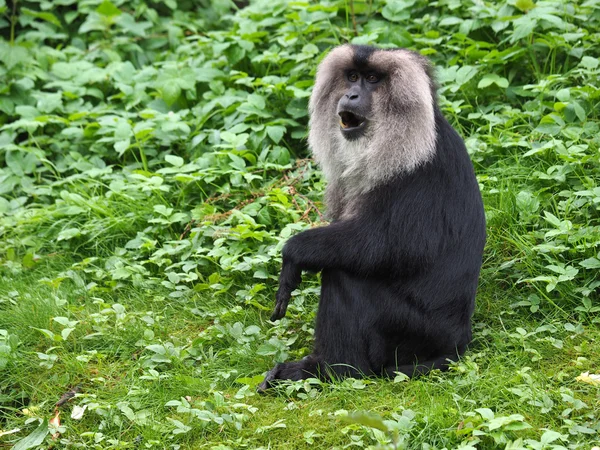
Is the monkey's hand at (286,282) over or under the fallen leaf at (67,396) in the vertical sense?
over

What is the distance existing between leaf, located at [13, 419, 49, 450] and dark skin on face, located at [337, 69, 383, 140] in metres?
1.73

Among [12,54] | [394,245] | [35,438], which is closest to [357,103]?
[394,245]

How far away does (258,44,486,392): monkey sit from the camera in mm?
3520

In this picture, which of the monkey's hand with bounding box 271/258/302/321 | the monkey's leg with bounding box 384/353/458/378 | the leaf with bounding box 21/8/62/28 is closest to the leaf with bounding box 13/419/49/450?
the monkey's hand with bounding box 271/258/302/321

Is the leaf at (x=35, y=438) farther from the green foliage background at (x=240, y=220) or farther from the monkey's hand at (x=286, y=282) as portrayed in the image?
the monkey's hand at (x=286, y=282)

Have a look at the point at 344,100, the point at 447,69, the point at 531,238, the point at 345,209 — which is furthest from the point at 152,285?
the point at 447,69

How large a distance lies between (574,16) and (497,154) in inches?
52.1

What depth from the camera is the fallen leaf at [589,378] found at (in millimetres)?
3317

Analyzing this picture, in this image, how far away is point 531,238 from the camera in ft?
13.9

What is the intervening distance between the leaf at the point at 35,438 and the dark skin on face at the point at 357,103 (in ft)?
5.67

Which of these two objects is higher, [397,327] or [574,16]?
[574,16]

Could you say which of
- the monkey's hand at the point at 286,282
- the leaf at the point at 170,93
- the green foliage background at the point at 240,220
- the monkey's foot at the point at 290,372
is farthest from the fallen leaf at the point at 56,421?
the leaf at the point at 170,93

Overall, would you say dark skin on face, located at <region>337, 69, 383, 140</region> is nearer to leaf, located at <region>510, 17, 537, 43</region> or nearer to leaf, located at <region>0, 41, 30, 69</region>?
leaf, located at <region>510, 17, 537, 43</region>

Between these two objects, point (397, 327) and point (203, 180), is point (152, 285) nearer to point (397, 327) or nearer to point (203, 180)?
point (203, 180)
